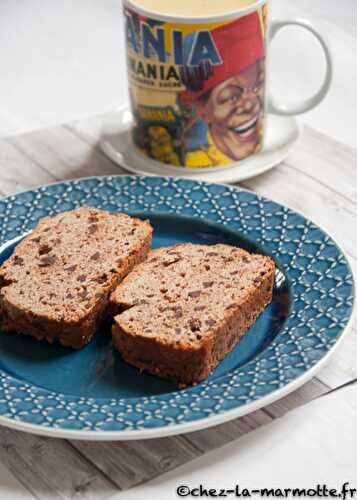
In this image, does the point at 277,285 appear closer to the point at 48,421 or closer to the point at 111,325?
the point at 111,325

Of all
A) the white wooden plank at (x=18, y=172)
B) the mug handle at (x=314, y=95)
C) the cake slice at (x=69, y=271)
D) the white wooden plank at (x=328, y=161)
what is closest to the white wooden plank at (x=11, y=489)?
the cake slice at (x=69, y=271)

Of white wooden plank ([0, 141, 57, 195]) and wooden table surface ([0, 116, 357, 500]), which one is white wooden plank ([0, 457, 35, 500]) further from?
white wooden plank ([0, 141, 57, 195])

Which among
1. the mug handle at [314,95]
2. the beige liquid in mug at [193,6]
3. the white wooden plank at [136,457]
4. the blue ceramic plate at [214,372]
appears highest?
the beige liquid in mug at [193,6]

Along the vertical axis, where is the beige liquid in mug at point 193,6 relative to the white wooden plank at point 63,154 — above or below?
above

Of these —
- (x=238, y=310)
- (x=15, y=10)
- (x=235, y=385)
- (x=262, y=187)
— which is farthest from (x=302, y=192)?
(x=15, y=10)

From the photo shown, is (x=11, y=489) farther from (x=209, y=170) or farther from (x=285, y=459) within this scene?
(x=209, y=170)

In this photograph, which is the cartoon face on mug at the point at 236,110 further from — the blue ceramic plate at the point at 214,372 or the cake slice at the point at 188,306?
the cake slice at the point at 188,306

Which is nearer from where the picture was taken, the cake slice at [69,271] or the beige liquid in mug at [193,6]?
the cake slice at [69,271]

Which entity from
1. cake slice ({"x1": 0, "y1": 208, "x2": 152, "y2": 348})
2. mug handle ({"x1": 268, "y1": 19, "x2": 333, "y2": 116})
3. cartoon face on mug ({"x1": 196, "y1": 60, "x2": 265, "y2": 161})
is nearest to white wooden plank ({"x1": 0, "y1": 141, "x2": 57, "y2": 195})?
cake slice ({"x1": 0, "y1": 208, "x2": 152, "y2": 348})
